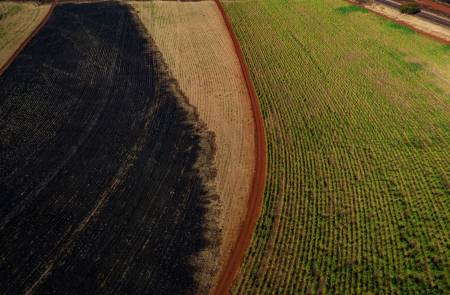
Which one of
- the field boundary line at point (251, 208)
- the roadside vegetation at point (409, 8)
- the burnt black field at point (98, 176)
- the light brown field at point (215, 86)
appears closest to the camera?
the field boundary line at point (251, 208)

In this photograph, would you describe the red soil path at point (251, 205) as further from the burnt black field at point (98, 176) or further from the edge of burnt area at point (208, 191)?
the burnt black field at point (98, 176)

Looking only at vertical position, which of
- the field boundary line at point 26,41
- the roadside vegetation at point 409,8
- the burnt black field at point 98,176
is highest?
the roadside vegetation at point 409,8

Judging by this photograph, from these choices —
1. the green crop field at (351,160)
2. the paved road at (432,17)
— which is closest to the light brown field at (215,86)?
the green crop field at (351,160)

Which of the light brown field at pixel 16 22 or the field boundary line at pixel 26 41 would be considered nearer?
the field boundary line at pixel 26 41

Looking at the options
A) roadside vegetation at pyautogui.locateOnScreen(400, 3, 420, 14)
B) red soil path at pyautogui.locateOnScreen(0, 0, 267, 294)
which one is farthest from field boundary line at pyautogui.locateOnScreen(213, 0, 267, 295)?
roadside vegetation at pyautogui.locateOnScreen(400, 3, 420, 14)

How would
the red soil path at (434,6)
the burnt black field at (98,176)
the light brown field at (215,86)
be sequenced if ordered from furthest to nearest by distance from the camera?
the red soil path at (434,6) < the light brown field at (215,86) < the burnt black field at (98,176)

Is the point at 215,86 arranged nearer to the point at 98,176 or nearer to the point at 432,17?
the point at 98,176

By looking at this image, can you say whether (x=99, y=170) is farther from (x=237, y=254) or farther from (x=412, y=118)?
(x=412, y=118)

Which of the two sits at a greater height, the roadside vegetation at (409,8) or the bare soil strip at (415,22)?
the roadside vegetation at (409,8)
